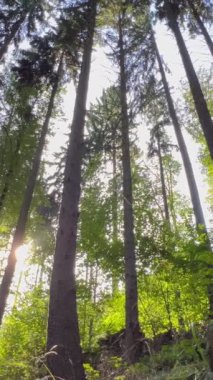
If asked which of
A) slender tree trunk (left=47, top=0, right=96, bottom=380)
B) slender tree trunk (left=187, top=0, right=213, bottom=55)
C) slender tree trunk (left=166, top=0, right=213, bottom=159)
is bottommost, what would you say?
slender tree trunk (left=47, top=0, right=96, bottom=380)

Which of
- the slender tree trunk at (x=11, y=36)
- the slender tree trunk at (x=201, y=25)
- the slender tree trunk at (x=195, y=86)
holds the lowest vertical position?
the slender tree trunk at (x=195, y=86)

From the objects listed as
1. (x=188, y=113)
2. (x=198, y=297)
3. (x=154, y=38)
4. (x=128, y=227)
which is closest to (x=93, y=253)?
(x=128, y=227)

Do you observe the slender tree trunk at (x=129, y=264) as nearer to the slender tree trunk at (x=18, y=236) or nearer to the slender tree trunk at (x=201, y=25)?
the slender tree trunk at (x=18, y=236)

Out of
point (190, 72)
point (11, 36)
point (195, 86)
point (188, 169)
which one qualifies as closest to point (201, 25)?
point (190, 72)

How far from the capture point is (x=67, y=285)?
225 inches

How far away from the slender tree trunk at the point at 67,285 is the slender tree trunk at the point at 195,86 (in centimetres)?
330

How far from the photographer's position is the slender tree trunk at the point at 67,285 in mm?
4922

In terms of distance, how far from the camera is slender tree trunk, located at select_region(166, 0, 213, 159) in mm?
9122

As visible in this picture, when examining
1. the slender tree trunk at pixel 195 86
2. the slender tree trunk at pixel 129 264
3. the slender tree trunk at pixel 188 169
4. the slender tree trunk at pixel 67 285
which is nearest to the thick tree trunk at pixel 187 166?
the slender tree trunk at pixel 188 169

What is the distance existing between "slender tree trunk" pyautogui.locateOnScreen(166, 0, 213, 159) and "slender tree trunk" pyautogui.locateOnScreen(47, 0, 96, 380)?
3299 millimetres

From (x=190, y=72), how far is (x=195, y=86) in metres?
0.66

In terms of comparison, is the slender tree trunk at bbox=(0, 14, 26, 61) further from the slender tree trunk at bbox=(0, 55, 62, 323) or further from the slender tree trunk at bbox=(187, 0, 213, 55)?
the slender tree trunk at bbox=(187, 0, 213, 55)

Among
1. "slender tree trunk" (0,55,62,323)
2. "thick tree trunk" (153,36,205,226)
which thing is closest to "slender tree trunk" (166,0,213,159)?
"thick tree trunk" (153,36,205,226)

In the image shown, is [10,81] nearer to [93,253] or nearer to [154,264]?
[93,253]
